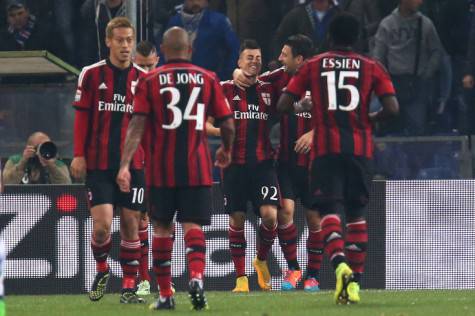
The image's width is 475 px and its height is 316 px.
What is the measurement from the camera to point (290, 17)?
1700 cm

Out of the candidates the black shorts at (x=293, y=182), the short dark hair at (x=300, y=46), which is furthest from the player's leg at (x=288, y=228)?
the short dark hair at (x=300, y=46)

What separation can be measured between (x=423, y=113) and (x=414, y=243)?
2198 mm

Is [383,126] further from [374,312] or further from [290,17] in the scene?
[374,312]

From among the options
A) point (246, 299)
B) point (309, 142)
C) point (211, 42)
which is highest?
point (211, 42)

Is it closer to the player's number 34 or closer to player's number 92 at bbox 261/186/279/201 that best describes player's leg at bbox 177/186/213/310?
the player's number 34

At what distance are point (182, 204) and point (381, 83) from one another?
178 cm

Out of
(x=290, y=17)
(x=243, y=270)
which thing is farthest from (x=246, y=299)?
(x=290, y=17)

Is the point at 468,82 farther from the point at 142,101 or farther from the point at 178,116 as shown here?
the point at 142,101

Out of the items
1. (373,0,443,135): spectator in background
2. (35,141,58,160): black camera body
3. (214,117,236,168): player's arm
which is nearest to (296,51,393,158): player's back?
(214,117,236,168): player's arm

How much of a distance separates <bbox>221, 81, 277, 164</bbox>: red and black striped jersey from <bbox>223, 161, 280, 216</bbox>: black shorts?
8 cm

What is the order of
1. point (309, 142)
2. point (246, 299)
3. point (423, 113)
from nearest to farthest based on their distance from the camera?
point (246, 299) → point (309, 142) → point (423, 113)

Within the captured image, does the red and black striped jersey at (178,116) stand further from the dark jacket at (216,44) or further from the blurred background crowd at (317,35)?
the dark jacket at (216,44)

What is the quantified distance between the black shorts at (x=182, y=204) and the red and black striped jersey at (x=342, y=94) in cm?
107

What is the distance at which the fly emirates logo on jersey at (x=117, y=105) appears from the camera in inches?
466
